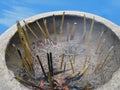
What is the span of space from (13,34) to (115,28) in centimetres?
203

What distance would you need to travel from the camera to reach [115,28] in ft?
25.5

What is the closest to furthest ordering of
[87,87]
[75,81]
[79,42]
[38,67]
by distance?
[87,87], [75,81], [38,67], [79,42]

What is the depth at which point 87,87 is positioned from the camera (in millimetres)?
6430

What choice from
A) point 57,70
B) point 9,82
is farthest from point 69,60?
point 9,82

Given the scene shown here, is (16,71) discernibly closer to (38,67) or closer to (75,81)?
(38,67)

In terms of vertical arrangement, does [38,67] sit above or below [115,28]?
below

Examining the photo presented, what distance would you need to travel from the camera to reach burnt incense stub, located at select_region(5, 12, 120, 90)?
6.91 metres

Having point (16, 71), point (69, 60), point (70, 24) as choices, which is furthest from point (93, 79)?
point (70, 24)

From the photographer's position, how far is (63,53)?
775 centimetres

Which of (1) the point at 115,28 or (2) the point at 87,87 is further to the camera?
(1) the point at 115,28

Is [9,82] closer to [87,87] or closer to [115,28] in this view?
[87,87]

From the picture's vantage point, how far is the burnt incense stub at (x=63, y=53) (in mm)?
6910

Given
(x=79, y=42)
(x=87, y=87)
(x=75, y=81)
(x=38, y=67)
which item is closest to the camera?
(x=87, y=87)

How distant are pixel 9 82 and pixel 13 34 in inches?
60.4
